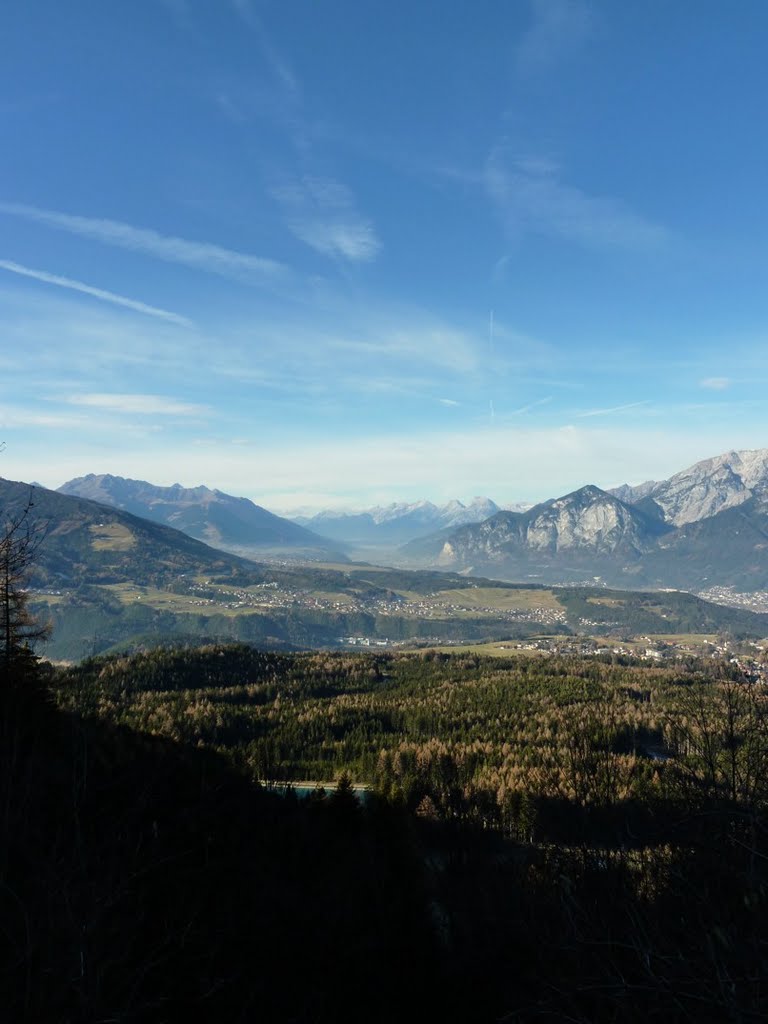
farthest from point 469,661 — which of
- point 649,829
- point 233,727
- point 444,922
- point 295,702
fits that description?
point 649,829

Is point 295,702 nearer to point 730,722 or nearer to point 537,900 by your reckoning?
point 537,900

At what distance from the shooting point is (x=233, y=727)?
331ft

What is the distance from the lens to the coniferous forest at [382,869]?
23.6 ft

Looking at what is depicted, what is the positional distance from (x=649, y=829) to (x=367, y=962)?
Result: 22162mm

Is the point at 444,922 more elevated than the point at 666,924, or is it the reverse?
the point at 666,924

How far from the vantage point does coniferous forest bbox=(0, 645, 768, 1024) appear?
720 cm

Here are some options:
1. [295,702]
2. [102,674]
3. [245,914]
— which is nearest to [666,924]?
[245,914]

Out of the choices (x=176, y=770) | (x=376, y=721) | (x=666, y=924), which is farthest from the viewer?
(x=376, y=721)

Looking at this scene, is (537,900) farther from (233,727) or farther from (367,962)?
(233,727)

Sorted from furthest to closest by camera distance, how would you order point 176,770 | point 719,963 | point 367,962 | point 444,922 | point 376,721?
point 376,721, point 176,770, point 444,922, point 367,962, point 719,963

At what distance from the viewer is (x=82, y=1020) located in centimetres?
615

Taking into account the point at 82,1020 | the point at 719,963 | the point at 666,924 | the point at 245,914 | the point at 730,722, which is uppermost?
the point at 730,722

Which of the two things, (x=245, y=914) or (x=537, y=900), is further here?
(x=245, y=914)

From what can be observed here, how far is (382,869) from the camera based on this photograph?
128 feet
